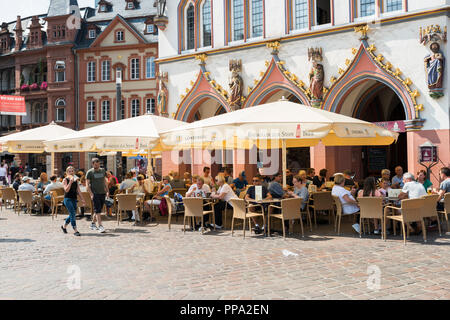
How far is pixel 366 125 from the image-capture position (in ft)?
34.2

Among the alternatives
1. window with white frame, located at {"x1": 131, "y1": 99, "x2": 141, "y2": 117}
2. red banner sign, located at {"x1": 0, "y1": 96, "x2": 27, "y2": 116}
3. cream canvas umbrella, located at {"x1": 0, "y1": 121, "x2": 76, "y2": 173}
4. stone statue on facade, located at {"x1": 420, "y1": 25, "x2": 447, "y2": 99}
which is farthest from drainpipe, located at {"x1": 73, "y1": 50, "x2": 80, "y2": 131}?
stone statue on facade, located at {"x1": 420, "y1": 25, "x2": 447, "y2": 99}

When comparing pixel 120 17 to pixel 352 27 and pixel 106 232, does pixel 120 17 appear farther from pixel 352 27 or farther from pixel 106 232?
pixel 106 232

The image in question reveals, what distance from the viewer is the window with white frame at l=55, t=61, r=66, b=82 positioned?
136ft

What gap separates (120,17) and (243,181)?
30352 millimetres

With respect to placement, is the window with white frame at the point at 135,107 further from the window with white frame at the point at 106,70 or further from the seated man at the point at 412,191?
the seated man at the point at 412,191

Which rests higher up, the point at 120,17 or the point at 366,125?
the point at 120,17

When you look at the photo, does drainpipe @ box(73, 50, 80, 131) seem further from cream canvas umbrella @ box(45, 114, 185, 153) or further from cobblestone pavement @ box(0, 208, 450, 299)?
cobblestone pavement @ box(0, 208, 450, 299)

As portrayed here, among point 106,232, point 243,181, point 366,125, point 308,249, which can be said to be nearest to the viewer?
point 308,249

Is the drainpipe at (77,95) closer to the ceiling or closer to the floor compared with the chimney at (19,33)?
closer to the floor

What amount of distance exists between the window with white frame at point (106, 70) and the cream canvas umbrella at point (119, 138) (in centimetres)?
2812

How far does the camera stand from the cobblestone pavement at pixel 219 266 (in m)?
5.84

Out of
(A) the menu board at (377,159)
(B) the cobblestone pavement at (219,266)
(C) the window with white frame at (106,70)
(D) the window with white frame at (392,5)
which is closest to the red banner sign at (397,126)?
(A) the menu board at (377,159)

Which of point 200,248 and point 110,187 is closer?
point 200,248
